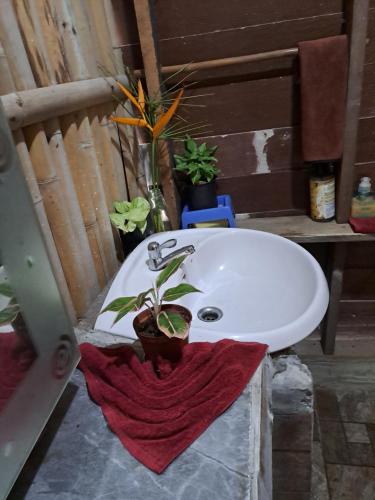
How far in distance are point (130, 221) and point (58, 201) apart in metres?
0.27

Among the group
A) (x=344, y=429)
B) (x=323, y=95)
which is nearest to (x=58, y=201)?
(x=323, y=95)

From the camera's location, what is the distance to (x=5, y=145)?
384 mm

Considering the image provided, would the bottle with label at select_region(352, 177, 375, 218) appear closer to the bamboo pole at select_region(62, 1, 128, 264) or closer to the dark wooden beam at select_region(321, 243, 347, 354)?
the dark wooden beam at select_region(321, 243, 347, 354)

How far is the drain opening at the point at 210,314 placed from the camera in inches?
35.3

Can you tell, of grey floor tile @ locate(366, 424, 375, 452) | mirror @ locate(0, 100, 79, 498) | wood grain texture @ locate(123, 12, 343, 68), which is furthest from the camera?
grey floor tile @ locate(366, 424, 375, 452)

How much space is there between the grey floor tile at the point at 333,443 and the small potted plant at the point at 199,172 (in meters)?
1.09

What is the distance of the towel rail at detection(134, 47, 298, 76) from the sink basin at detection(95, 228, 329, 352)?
1.73 ft

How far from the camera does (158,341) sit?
0.55 metres

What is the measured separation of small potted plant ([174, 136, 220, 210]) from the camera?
1.14m

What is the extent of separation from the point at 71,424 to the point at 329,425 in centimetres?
136

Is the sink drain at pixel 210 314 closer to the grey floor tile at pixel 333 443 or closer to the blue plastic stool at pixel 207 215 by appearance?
the blue plastic stool at pixel 207 215

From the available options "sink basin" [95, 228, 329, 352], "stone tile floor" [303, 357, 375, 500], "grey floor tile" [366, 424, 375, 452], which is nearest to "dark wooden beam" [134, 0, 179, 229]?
"sink basin" [95, 228, 329, 352]

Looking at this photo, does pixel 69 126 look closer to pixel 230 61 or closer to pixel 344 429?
pixel 230 61

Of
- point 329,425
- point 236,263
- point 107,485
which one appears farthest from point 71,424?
point 329,425
